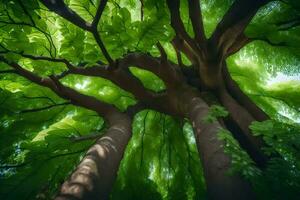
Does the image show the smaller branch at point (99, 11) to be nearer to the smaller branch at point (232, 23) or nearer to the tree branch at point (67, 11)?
the tree branch at point (67, 11)

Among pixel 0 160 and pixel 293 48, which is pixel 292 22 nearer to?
pixel 293 48

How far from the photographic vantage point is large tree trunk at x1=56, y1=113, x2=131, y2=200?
230 cm

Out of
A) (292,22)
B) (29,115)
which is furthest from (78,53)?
(292,22)

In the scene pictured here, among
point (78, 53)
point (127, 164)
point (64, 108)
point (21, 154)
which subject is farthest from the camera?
point (127, 164)

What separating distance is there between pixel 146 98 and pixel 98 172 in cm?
285

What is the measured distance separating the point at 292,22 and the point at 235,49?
98cm

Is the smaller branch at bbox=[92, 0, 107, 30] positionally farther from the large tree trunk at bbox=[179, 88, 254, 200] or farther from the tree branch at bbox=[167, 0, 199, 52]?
the large tree trunk at bbox=[179, 88, 254, 200]

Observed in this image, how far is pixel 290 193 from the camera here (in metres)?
1.73

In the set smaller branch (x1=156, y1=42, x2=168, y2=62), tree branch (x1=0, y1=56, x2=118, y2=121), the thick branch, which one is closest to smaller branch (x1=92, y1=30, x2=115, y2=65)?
smaller branch (x1=156, y1=42, x2=168, y2=62)

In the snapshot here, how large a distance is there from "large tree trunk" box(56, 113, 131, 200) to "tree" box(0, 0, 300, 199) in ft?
0.04

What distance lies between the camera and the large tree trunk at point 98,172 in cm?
230

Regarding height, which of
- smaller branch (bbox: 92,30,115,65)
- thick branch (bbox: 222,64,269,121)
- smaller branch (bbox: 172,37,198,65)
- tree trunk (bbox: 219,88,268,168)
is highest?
smaller branch (bbox: 172,37,198,65)

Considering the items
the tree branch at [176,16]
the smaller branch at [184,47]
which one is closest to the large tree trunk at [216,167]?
the tree branch at [176,16]

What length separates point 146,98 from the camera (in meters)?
5.47
